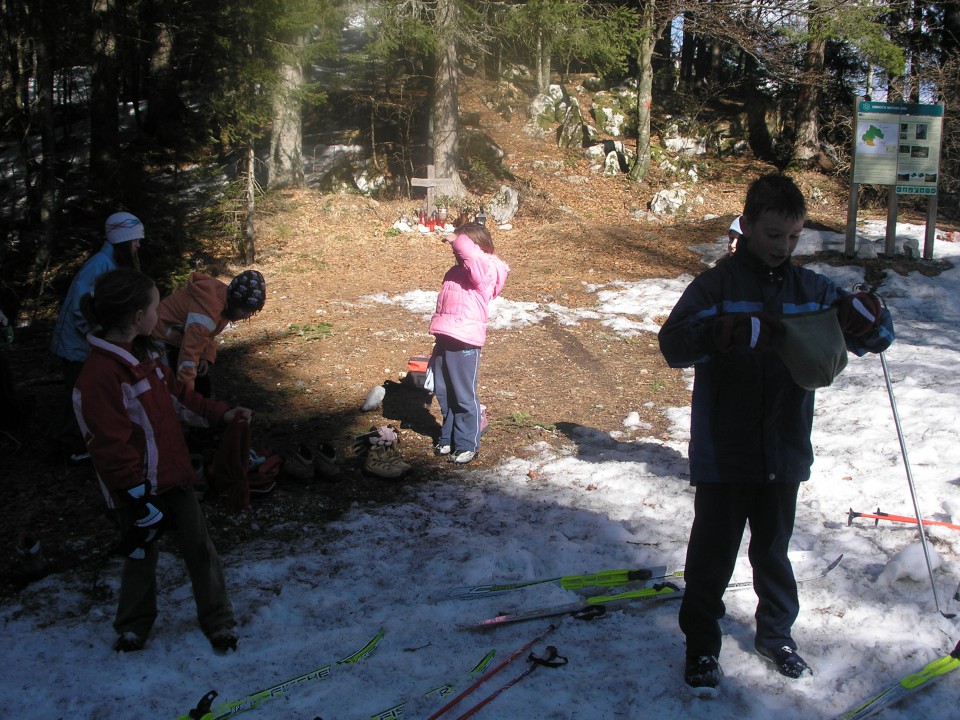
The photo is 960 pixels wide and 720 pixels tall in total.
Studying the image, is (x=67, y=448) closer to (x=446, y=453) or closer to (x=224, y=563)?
(x=224, y=563)

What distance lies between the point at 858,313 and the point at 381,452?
4369 mm

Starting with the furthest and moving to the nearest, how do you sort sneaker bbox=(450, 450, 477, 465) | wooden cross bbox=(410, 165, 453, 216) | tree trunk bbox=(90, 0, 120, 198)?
wooden cross bbox=(410, 165, 453, 216)
tree trunk bbox=(90, 0, 120, 198)
sneaker bbox=(450, 450, 477, 465)

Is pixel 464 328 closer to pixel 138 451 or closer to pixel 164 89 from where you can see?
pixel 138 451

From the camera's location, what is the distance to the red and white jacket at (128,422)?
3.58m

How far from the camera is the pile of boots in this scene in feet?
21.4

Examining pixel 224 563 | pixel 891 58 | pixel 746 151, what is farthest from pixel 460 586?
pixel 746 151

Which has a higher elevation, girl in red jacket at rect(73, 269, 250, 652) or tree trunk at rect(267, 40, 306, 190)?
tree trunk at rect(267, 40, 306, 190)

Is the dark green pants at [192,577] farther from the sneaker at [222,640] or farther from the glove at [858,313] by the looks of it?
the glove at [858,313]

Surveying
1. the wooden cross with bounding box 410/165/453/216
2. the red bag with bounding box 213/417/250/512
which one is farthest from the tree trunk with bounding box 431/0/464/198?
the red bag with bounding box 213/417/250/512

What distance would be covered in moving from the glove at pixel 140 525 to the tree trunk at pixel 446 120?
14.4 m

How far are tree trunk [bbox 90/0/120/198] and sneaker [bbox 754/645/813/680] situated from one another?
454 inches

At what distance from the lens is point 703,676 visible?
346 cm

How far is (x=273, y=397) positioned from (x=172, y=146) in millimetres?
8845

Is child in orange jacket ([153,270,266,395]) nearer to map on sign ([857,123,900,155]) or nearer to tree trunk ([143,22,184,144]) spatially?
tree trunk ([143,22,184,144])
